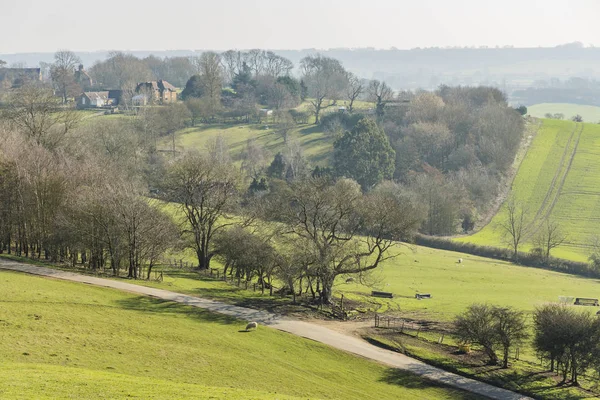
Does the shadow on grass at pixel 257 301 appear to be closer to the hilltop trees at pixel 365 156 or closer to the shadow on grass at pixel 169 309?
the shadow on grass at pixel 169 309

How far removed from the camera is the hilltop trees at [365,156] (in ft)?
364

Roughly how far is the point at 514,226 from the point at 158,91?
10737cm

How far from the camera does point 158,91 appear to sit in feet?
548

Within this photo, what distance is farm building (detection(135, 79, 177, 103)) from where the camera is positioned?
158500 mm

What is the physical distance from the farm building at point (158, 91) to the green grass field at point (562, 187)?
87.9 meters

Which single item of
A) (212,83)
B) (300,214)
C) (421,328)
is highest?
(212,83)

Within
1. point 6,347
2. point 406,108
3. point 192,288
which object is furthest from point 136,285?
point 406,108

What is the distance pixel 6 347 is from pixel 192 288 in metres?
19.8

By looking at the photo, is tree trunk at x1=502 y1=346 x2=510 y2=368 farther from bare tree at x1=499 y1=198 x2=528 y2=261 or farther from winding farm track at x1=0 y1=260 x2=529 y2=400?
bare tree at x1=499 y1=198 x2=528 y2=261

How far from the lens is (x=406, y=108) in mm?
144750

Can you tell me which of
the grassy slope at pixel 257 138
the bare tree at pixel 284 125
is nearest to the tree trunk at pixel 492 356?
the grassy slope at pixel 257 138

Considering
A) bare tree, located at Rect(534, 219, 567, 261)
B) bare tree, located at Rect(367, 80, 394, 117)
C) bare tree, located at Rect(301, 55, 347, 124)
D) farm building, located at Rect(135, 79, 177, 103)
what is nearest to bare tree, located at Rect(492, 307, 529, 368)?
bare tree, located at Rect(534, 219, 567, 261)

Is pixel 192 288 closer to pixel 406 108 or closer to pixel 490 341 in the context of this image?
pixel 490 341

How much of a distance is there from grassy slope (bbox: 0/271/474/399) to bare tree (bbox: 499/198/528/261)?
5158cm
